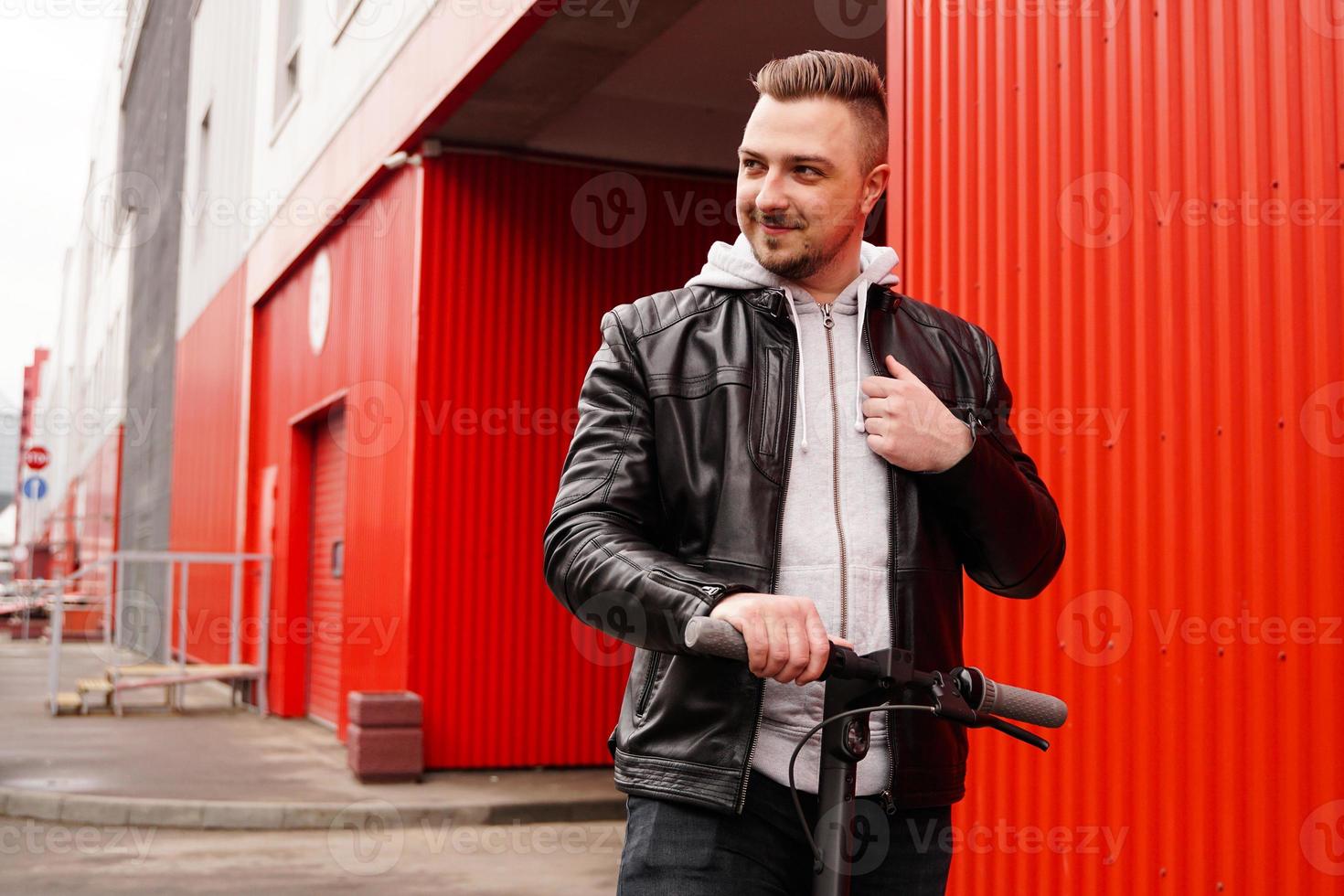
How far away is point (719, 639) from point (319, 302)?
13.3 meters

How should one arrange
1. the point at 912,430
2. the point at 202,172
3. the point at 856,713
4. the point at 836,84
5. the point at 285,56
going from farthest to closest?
the point at 202,172
the point at 285,56
the point at 836,84
the point at 912,430
the point at 856,713

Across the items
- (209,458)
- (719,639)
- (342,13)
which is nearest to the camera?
(719,639)

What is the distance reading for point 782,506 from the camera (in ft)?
7.75

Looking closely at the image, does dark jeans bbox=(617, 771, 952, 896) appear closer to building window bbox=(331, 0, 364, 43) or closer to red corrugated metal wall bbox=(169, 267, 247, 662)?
building window bbox=(331, 0, 364, 43)

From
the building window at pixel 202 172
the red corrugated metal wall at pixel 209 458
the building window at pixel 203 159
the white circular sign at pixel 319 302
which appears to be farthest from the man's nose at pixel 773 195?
the building window at pixel 203 159

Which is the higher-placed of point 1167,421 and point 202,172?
point 202,172

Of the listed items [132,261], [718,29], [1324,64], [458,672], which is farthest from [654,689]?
[132,261]

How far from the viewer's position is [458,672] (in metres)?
10.9

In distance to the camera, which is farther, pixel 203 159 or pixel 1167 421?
pixel 203 159

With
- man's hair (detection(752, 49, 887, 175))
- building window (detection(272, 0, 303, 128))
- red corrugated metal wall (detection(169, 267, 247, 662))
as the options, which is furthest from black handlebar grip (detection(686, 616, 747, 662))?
building window (detection(272, 0, 303, 128))

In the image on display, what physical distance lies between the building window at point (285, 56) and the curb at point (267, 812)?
32.1ft

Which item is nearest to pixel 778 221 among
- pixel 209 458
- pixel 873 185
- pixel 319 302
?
pixel 873 185

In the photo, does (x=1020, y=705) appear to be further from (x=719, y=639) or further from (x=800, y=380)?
(x=800, y=380)

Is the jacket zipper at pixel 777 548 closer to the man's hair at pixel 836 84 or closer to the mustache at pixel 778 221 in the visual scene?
the mustache at pixel 778 221
